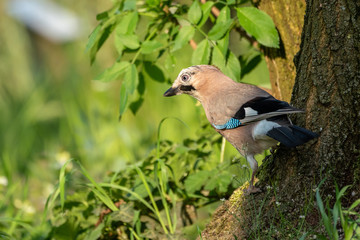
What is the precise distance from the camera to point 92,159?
5629mm

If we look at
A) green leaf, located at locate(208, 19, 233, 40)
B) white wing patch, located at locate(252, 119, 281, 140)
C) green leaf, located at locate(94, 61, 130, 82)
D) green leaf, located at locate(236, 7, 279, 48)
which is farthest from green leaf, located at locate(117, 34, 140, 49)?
white wing patch, located at locate(252, 119, 281, 140)

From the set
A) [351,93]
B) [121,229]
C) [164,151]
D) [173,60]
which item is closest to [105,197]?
[121,229]

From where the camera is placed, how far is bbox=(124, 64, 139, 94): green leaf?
3670 mm

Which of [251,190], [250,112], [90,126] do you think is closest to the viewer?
[251,190]

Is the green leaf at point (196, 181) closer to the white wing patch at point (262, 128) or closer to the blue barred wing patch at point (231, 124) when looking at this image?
the blue barred wing patch at point (231, 124)

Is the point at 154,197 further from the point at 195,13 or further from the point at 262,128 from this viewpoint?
the point at 195,13

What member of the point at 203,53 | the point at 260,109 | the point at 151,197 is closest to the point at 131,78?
the point at 203,53

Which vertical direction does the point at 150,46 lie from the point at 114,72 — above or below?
above

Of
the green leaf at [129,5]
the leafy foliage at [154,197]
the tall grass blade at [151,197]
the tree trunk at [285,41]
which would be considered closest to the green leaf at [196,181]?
the leafy foliage at [154,197]

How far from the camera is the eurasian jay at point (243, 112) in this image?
2836 millimetres

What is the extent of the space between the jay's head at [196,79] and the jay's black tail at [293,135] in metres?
0.85

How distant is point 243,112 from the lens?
3.21 meters

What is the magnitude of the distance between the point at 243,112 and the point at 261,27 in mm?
665

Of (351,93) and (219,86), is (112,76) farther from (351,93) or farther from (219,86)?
(351,93)
